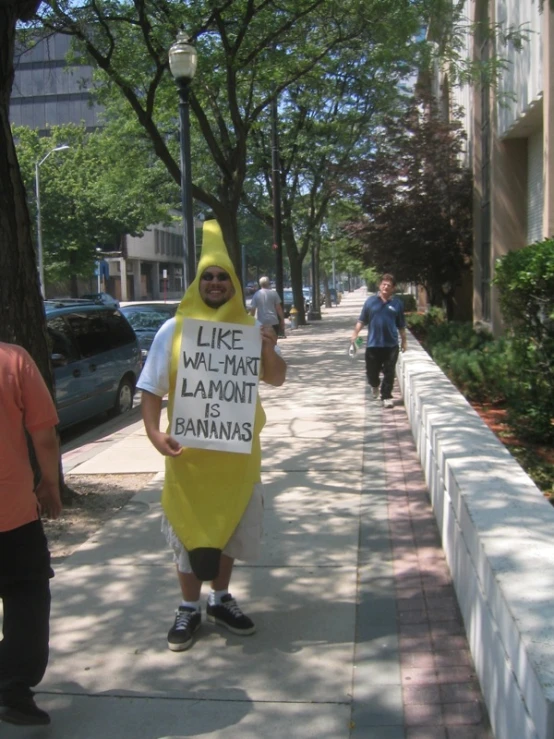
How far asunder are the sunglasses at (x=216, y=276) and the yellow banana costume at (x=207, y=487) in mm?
29

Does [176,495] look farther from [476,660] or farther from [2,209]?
[2,209]

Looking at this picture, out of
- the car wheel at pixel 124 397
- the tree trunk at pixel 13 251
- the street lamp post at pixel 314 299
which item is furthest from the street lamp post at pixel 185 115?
the street lamp post at pixel 314 299

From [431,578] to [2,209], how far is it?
3.84m

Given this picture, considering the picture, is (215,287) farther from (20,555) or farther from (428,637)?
(428,637)

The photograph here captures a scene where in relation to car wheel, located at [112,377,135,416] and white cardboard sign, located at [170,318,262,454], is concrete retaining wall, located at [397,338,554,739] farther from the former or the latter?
car wheel, located at [112,377,135,416]

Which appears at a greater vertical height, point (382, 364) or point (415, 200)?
point (415, 200)

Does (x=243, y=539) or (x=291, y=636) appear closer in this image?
(x=243, y=539)

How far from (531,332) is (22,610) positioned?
559cm

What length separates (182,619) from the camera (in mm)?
4141

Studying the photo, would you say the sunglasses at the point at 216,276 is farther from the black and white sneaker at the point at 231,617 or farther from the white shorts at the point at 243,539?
the black and white sneaker at the point at 231,617

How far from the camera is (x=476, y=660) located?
3.65 meters

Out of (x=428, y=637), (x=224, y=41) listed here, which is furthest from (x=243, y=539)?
(x=224, y=41)

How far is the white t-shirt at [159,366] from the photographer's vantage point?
399cm

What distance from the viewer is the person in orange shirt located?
10.6ft
